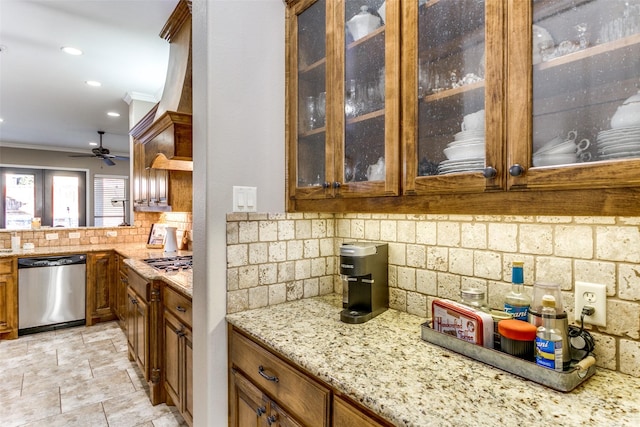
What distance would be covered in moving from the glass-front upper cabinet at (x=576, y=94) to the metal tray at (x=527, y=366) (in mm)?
473

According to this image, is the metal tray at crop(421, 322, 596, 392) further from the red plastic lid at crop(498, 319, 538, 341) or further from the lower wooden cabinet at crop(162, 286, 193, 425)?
the lower wooden cabinet at crop(162, 286, 193, 425)

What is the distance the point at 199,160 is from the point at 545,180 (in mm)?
1260

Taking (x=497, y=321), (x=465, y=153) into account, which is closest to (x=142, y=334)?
(x=497, y=321)

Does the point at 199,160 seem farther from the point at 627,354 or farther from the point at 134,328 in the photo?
the point at 134,328

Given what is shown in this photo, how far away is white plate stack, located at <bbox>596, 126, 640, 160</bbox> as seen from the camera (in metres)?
0.72

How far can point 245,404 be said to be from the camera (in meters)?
1.40

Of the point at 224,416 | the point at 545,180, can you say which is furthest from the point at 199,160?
the point at 545,180

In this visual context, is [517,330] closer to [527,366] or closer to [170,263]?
[527,366]

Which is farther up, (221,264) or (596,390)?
(221,264)

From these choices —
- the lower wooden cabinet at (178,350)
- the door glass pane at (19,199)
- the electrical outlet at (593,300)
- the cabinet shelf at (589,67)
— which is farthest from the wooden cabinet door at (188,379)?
the door glass pane at (19,199)

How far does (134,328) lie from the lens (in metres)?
2.80

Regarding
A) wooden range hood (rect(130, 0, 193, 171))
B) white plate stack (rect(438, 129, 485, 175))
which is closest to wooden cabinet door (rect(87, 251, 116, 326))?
wooden range hood (rect(130, 0, 193, 171))

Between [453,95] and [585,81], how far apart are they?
0.33 m

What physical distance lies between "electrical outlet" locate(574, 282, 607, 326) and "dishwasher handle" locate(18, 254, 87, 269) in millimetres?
4570
